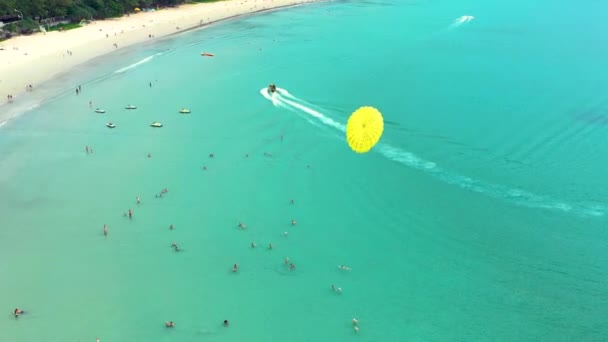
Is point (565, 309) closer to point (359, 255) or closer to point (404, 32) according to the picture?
point (359, 255)

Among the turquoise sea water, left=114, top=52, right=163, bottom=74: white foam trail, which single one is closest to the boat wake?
the turquoise sea water

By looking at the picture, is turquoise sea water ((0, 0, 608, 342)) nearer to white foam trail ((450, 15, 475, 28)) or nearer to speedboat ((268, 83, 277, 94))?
speedboat ((268, 83, 277, 94))

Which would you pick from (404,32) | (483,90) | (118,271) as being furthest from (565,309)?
(404,32)

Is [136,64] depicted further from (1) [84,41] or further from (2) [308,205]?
(2) [308,205]

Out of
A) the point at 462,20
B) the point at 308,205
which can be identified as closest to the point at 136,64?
the point at 308,205

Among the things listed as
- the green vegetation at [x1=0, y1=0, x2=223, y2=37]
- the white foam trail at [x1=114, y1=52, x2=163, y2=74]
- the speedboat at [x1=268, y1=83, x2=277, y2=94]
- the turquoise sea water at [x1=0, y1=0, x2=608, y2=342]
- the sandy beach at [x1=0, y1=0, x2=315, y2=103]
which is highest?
the green vegetation at [x1=0, y1=0, x2=223, y2=37]

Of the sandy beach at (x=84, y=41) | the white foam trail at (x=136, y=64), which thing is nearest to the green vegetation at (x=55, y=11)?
the sandy beach at (x=84, y=41)
